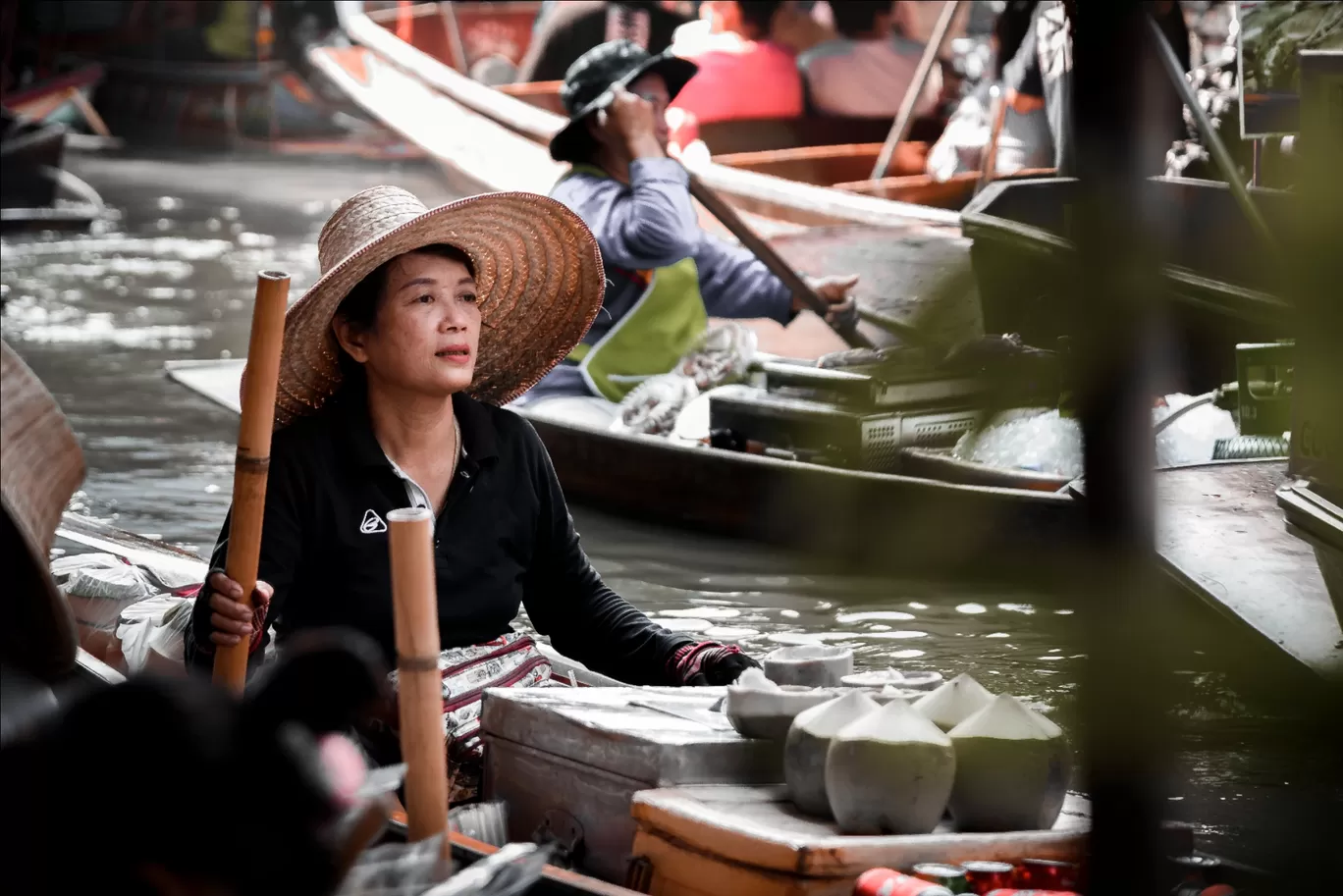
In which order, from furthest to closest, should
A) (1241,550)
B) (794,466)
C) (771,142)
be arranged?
(771,142) → (794,466) → (1241,550)

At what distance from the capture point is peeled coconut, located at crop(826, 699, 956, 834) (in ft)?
5.20

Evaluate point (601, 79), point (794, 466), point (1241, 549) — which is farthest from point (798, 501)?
point (1241, 549)

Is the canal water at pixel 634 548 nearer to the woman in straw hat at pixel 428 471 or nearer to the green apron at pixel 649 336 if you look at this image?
the green apron at pixel 649 336

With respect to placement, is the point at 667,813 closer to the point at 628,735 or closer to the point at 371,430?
the point at 628,735

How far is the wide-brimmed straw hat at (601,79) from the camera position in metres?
4.65

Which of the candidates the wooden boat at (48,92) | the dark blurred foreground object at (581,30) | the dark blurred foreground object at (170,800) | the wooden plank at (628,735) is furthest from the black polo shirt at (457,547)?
the wooden boat at (48,92)

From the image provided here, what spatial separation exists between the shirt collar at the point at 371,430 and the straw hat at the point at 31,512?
2.73 feet

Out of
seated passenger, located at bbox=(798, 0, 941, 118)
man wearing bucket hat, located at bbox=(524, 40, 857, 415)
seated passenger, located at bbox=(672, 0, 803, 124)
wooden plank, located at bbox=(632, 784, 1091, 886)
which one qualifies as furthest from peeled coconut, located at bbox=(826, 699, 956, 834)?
seated passenger, located at bbox=(798, 0, 941, 118)

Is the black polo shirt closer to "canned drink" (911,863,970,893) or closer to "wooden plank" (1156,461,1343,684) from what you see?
"canned drink" (911,863,970,893)

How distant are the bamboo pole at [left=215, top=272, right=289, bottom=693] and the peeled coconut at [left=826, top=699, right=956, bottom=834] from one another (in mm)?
595

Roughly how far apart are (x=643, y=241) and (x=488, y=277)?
221 cm

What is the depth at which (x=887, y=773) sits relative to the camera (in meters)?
1.58

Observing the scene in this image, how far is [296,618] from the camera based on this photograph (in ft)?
7.26

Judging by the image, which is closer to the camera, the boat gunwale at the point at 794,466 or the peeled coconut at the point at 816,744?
the peeled coconut at the point at 816,744
